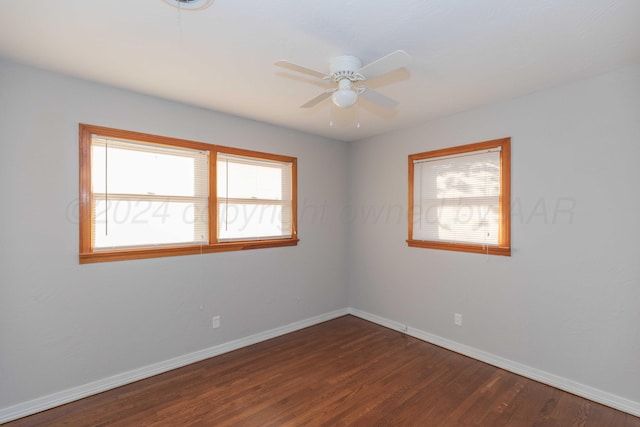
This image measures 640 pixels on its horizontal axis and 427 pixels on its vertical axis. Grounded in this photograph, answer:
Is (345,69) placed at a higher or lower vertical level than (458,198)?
higher

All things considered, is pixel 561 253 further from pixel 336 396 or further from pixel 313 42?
pixel 313 42

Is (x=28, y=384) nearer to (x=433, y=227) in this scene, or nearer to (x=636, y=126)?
(x=433, y=227)

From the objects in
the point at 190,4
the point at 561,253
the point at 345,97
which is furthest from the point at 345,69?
the point at 561,253

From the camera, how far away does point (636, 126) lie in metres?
2.30

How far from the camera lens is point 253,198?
3605mm

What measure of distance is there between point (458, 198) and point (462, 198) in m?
Result: 0.04

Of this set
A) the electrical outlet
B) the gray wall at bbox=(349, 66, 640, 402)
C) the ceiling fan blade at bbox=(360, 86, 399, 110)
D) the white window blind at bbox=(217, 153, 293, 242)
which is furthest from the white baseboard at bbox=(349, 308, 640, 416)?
the ceiling fan blade at bbox=(360, 86, 399, 110)

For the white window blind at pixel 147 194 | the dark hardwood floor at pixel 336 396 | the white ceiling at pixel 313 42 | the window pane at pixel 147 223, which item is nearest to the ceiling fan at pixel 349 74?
the white ceiling at pixel 313 42

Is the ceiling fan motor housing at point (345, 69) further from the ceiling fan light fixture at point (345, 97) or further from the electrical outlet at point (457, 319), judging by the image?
the electrical outlet at point (457, 319)

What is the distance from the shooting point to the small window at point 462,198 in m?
3.02

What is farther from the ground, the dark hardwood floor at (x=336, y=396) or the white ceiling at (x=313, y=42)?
the white ceiling at (x=313, y=42)

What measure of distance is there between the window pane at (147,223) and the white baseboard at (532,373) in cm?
276

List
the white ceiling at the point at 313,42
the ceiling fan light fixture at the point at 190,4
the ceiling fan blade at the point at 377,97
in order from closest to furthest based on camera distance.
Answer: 1. the ceiling fan light fixture at the point at 190,4
2. the white ceiling at the point at 313,42
3. the ceiling fan blade at the point at 377,97

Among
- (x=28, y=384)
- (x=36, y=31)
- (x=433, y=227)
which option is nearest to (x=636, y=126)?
(x=433, y=227)
